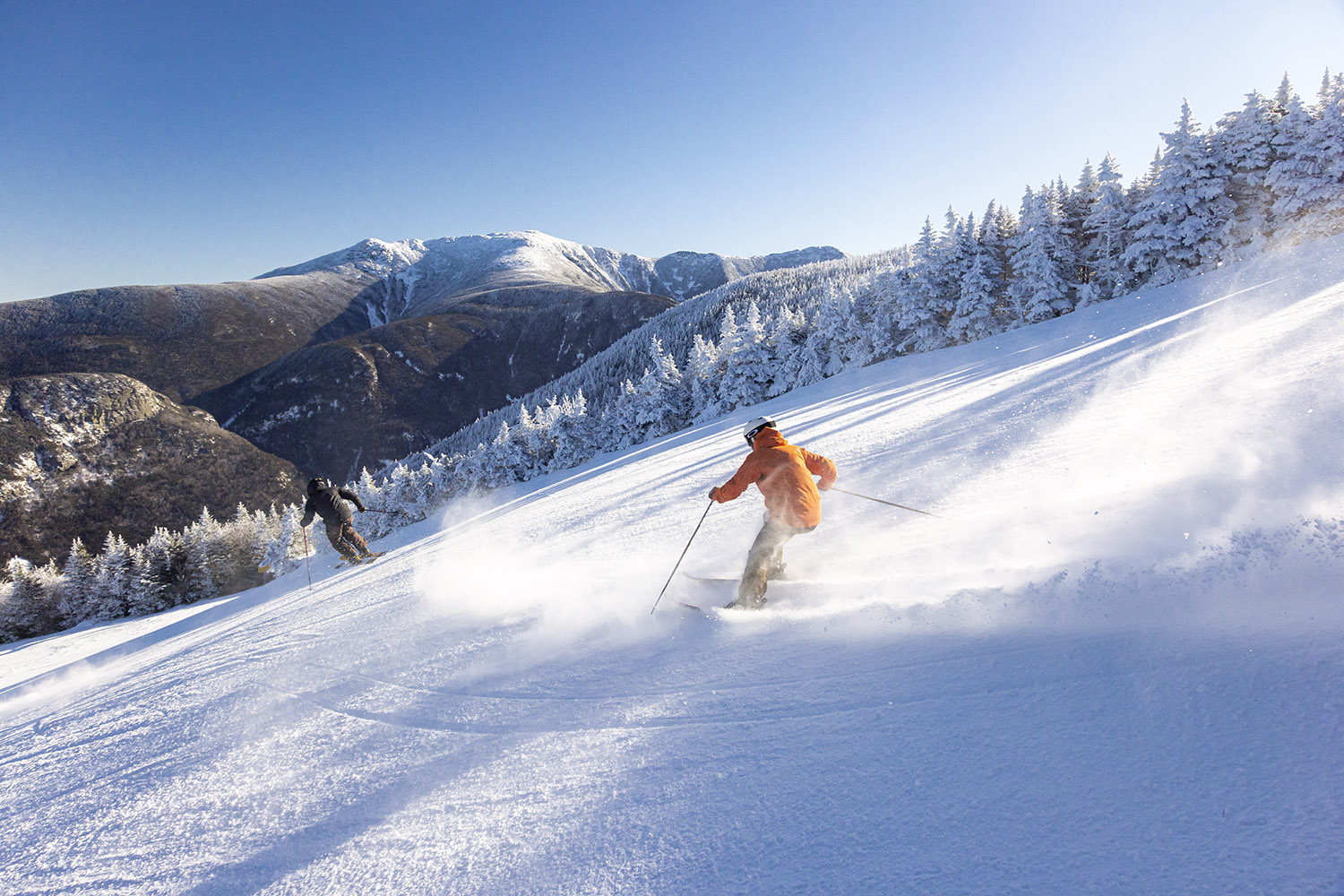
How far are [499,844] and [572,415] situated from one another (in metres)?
42.2

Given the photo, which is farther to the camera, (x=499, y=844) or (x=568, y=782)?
(x=568, y=782)

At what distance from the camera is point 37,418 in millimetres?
112062

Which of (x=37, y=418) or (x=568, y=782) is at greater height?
(x=37, y=418)

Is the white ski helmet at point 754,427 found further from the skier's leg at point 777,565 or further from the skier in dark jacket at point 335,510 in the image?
the skier in dark jacket at point 335,510

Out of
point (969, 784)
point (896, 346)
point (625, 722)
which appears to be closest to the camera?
point (969, 784)

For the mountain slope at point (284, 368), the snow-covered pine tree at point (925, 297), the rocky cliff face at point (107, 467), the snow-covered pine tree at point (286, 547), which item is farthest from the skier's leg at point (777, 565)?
the mountain slope at point (284, 368)

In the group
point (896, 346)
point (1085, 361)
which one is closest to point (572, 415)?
point (896, 346)

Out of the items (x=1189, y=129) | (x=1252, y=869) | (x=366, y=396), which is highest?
(x=366, y=396)

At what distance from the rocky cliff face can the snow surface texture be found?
128 meters

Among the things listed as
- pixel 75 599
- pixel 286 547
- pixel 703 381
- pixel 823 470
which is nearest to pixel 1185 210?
pixel 703 381

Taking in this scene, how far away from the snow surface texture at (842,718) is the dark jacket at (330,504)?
5.41 m

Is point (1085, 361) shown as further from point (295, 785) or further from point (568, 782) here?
point (295, 785)

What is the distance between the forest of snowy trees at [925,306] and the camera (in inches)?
1053

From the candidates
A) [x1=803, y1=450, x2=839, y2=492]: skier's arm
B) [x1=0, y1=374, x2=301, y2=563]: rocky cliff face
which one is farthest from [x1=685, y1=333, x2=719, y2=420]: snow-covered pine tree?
[x1=0, y1=374, x2=301, y2=563]: rocky cliff face
